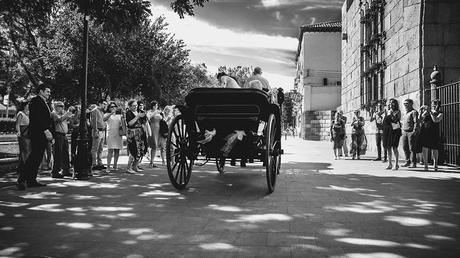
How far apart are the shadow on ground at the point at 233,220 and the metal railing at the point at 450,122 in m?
3.98

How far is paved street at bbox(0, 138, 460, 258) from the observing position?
340 centimetres

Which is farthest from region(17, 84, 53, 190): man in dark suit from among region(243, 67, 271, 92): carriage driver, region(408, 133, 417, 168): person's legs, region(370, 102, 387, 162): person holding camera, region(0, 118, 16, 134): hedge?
region(0, 118, 16, 134): hedge

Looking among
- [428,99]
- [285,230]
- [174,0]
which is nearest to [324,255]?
[285,230]

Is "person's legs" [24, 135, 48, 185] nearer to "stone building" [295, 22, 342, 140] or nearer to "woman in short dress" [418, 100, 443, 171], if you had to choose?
"woman in short dress" [418, 100, 443, 171]

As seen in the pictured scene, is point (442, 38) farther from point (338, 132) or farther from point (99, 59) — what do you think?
point (99, 59)

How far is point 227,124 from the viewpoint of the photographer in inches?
256

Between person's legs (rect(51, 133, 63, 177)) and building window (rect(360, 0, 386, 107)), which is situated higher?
building window (rect(360, 0, 386, 107))

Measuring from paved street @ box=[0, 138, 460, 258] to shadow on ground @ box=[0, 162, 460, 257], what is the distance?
0.04 ft

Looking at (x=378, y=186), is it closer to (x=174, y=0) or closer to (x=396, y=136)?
(x=396, y=136)

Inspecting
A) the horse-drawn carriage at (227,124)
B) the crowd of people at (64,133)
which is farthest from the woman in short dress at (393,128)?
the crowd of people at (64,133)

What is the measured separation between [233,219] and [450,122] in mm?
9129

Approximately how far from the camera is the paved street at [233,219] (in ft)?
11.2

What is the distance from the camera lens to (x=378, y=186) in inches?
279

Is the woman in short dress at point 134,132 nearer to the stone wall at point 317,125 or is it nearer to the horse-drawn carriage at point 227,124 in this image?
the horse-drawn carriage at point 227,124
